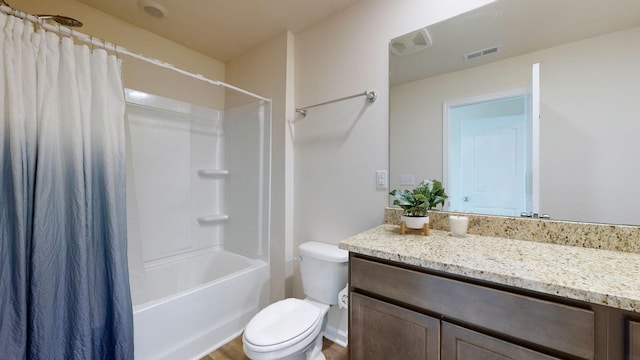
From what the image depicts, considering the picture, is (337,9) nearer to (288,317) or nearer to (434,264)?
(434,264)

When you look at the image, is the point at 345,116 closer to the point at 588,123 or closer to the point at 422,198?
the point at 422,198

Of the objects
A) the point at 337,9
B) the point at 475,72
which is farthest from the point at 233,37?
the point at 475,72

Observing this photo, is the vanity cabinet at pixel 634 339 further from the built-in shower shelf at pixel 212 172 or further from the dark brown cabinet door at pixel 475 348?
the built-in shower shelf at pixel 212 172

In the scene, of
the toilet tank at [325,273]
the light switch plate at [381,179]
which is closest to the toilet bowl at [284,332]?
the toilet tank at [325,273]

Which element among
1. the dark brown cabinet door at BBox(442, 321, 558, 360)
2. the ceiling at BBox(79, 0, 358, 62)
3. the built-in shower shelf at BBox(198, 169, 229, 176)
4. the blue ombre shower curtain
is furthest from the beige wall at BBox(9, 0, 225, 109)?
the dark brown cabinet door at BBox(442, 321, 558, 360)

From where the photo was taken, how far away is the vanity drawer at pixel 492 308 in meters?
0.65

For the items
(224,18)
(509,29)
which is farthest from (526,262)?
(224,18)

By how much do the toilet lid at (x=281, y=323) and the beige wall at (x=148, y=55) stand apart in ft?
6.67

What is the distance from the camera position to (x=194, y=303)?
1.59 metres

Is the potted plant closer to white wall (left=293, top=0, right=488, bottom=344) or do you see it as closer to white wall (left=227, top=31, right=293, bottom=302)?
white wall (left=293, top=0, right=488, bottom=344)

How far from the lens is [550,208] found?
1.10 m

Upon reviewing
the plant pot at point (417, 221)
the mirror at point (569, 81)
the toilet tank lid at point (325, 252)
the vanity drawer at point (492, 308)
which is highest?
the mirror at point (569, 81)

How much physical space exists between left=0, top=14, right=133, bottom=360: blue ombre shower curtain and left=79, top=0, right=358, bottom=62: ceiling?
0.83m

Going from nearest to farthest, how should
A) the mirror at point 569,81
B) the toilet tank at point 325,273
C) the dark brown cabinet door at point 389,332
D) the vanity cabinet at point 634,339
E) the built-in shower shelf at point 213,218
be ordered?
the vanity cabinet at point 634,339
the dark brown cabinet door at point 389,332
the mirror at point 569,81
the toilet tank at point 325,273
the built-in shower shelf at point 213,218
